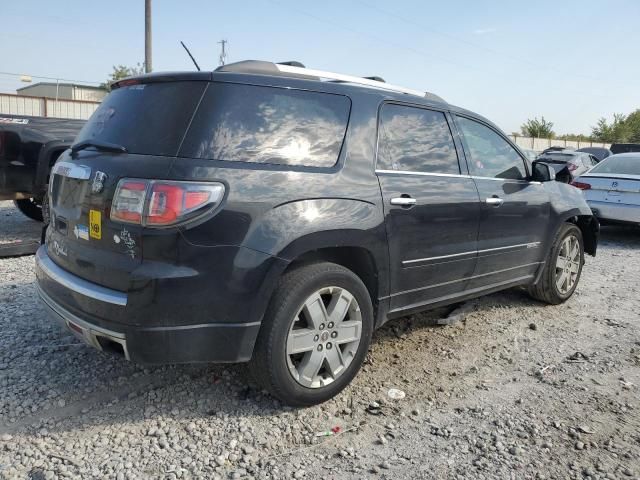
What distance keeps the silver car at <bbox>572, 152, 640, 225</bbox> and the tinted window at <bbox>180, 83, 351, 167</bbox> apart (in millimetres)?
6770

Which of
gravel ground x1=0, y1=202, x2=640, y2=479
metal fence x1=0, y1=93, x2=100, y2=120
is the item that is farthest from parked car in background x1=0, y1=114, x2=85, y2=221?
metal fence x1=0, y1=93, x2=100, y2=120

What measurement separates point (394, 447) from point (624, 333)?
9.16 ft

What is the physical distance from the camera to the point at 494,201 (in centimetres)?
402

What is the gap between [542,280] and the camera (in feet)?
16.3

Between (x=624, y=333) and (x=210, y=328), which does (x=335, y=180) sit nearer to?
(x=210, y=328)

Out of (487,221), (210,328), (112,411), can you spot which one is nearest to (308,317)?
(210,328)

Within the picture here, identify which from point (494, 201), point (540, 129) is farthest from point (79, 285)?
point (540, 129)

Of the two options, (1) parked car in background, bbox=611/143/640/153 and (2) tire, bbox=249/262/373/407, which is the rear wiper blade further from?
(1) parked car in background, bbox=611/143/640/153

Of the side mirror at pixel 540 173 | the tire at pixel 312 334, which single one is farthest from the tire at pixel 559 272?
the tire at pixel 312 334

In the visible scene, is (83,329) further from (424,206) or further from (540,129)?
(540,129)

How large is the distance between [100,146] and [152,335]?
108 cm

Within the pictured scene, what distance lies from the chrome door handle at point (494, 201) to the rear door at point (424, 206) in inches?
5.9

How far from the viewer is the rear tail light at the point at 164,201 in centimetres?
246

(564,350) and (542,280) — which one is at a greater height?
(542,280)
